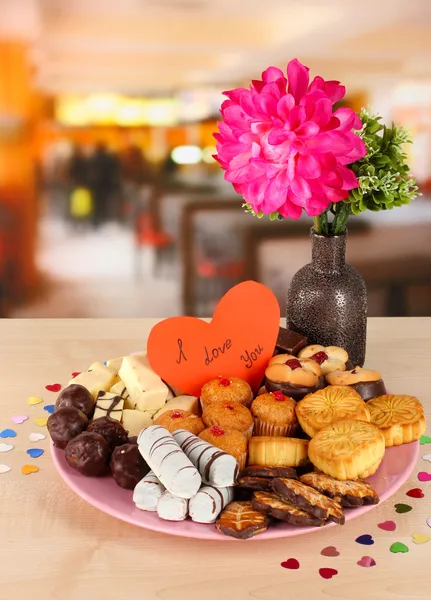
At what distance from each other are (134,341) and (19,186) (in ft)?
8.93

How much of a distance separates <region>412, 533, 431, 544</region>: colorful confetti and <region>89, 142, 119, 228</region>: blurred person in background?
3.23 metres

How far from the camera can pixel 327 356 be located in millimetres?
1208

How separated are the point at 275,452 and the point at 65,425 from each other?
10.8 inches

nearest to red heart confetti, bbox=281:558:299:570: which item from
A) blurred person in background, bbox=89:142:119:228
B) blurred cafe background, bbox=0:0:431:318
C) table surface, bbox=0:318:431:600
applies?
table surface, bbox=0:318:431:600

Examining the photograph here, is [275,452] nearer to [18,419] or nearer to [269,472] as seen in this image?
[269,472]

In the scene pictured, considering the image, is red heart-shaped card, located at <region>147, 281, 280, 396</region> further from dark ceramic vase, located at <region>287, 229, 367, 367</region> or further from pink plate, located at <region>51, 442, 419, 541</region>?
pink plate, located at <region>51, 442, 419, 541</region>

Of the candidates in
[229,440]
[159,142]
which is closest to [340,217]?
[229,440]

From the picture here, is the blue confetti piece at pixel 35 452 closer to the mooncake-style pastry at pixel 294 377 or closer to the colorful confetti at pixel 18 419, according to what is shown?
the colorful confetti at pixel 18 419

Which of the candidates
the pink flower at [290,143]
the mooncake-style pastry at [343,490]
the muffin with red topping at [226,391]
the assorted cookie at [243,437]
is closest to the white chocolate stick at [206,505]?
the assorted cookie at [243,437]

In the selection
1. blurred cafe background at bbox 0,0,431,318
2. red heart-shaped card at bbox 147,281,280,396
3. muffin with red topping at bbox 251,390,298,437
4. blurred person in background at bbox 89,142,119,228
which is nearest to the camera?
muffin with red topping at bbox 251,390,298,437

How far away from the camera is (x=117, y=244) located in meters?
4.02

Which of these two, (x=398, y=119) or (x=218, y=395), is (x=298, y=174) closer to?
(x=218, y=395)

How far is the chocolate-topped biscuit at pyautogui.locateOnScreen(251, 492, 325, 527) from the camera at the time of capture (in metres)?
0.87

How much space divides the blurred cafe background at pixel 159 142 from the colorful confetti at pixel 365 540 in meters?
2.70
